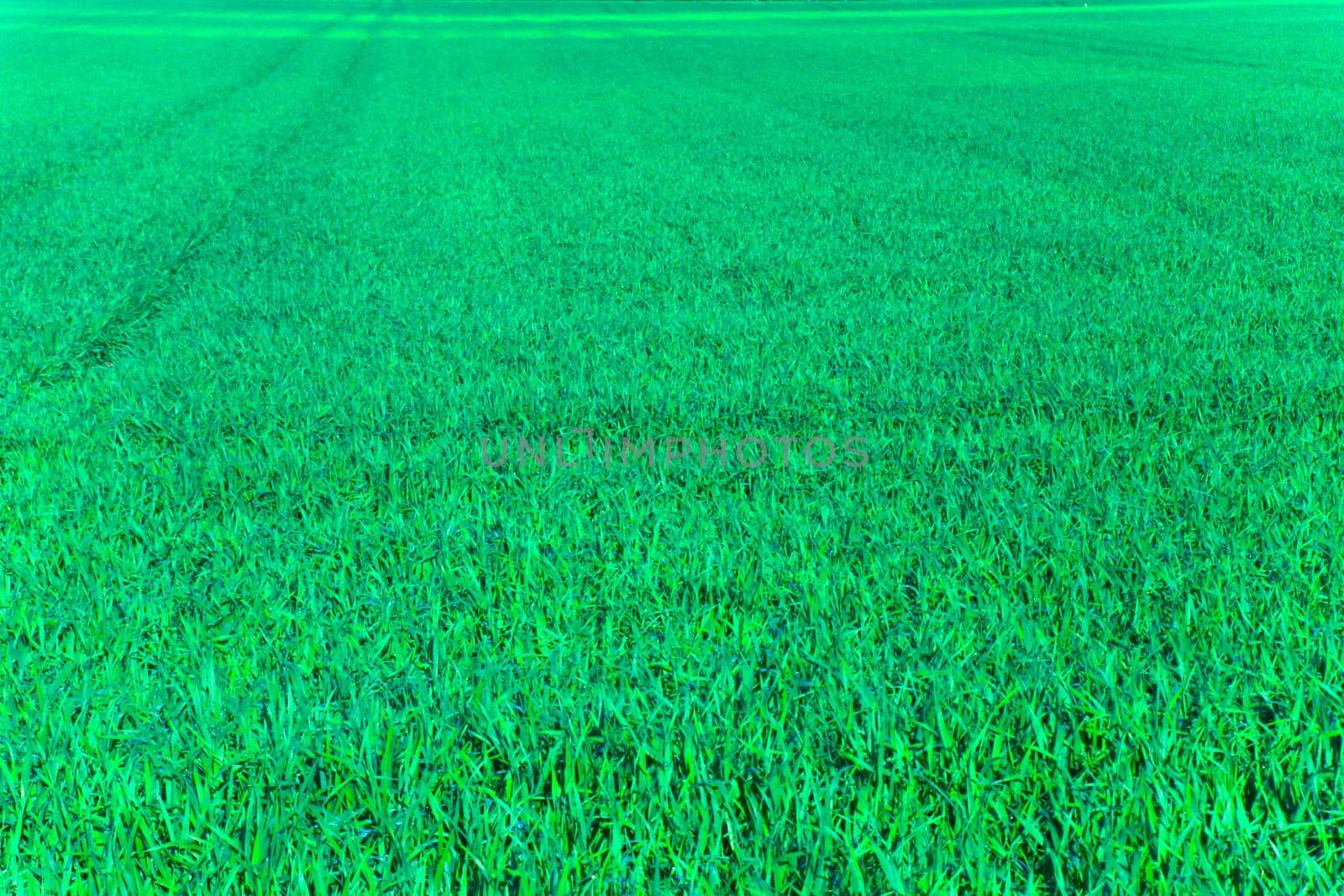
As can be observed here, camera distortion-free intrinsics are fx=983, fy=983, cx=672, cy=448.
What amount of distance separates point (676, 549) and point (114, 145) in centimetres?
1126

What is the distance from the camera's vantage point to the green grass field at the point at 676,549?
1617 millimetres

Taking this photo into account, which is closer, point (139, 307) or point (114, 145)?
point (139, 307)

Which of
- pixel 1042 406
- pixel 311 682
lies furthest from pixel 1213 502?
pixel 311 682

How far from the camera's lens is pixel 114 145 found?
36.5 ft

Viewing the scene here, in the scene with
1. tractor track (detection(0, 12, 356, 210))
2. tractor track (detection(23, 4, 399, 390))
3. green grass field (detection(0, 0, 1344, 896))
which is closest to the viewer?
green grass field (detection(0, 0, 1344, 896))

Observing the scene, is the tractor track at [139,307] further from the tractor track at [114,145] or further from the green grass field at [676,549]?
the tractor track at [114,145]

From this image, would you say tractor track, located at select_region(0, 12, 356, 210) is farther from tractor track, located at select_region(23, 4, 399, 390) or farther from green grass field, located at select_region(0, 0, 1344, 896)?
tractor track, located at select_region(23, 4, 399, 390)

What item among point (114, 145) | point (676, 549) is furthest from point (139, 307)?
point (114, 145)

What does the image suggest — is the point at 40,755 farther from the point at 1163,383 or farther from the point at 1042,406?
the point at 1163,383

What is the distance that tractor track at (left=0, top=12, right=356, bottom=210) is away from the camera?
857 centimetres

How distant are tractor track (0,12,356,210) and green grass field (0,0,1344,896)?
144 cm

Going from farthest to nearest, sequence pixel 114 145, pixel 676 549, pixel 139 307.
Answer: pixel 114 145
pixel 139 307
pixel 676 549

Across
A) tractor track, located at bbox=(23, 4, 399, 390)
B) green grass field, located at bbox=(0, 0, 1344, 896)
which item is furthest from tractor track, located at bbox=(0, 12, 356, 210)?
tractor track, located at bbox=(23, 4, 399, 390)

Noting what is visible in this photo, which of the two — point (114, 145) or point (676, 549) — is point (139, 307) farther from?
point (114, 145)
